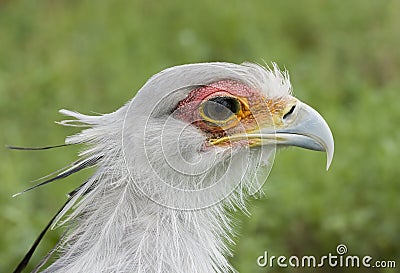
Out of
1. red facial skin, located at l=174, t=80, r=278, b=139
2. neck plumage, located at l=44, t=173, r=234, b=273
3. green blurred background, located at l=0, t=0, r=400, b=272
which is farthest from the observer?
green blurred background, located at l=0, t=0, r=400, b=272

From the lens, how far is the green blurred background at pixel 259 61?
409 cm

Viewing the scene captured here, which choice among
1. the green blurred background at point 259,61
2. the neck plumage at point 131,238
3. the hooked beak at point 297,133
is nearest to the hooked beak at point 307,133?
the hooked beak at point 297,133

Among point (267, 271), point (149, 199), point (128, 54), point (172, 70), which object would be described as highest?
point (128, 54)

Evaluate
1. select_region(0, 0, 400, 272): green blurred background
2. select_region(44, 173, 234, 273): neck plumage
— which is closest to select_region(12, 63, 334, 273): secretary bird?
select_region(44, 173, 234, 273): neck plumage

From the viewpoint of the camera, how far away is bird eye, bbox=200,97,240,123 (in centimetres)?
239

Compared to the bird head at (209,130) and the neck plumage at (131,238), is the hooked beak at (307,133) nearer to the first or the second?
the bird head at (209,130)

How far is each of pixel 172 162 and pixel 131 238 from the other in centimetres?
26

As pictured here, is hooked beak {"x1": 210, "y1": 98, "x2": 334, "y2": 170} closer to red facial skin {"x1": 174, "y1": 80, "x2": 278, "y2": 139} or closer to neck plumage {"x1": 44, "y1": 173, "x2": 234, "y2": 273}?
red facial skin {"x1": 174, "y1": 80, "x2": 278, "y2": 139}

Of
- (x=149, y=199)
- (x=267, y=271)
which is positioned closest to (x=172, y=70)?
(x=149, y=199)

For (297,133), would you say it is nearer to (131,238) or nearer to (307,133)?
(307,133)

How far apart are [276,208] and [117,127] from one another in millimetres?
2170

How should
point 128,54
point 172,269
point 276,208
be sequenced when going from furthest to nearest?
point 128,54 → point 276,208 → point 172,269

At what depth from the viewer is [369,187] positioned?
423 cm

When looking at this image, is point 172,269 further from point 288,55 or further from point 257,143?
point 288,55
